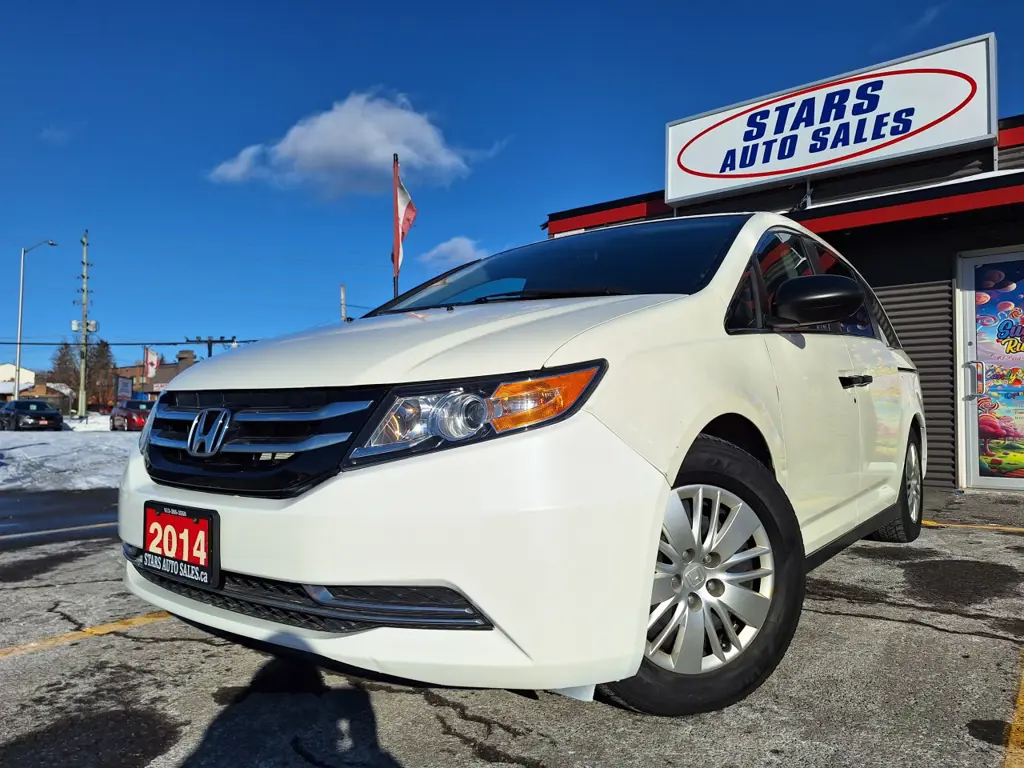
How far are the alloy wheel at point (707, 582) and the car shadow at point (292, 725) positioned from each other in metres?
0.77

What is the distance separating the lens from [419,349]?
195cm

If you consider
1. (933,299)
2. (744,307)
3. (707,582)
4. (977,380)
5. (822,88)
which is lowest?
(707,582)

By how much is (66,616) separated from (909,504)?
4.40 metres

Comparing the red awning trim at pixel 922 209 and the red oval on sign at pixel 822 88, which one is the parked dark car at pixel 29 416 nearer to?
the red oval on sign at pixel 822 88

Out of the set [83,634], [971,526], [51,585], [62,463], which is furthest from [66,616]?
[62,463]

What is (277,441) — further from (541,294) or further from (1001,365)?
(1001,365)

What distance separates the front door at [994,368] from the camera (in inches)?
298

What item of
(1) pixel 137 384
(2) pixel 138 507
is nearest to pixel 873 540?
(2) pixel 138 507

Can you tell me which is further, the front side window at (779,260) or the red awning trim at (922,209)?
the red awning trim at (922,209)

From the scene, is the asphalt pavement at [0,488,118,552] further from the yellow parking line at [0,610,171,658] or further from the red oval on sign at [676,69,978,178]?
the red oval on sign at [676,69,978,178]

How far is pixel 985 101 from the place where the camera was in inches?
307

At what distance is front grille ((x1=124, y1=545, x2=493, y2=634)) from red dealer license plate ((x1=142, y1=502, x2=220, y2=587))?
0.08m

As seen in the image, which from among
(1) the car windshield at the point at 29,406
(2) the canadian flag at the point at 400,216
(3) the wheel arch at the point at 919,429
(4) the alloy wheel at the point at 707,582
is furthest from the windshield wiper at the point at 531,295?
(1) the car windshield at the point at 29,406

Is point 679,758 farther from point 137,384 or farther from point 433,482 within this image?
point 137,384
